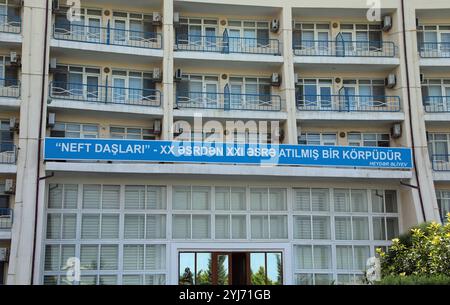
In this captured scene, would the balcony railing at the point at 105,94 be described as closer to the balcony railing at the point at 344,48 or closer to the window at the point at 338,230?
the balcony railing at the point at 344,48

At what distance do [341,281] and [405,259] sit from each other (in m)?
4.49

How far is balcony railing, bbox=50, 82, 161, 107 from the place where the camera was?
22.9m

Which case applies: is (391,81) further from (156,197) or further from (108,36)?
(108,36)

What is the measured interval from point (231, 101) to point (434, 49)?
350 inches

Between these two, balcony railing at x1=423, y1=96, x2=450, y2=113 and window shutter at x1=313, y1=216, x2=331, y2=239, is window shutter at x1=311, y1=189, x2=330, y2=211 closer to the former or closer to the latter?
window shutter at x1=313, y1=216, x2=331, y2=239

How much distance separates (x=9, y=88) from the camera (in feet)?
72.5

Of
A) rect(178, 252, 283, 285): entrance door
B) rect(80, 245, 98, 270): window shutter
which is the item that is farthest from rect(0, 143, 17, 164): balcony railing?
rect(178, 252, 283, 285): entrance door

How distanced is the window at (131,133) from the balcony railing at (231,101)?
173 centimetres

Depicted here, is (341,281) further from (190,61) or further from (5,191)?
(5,191)

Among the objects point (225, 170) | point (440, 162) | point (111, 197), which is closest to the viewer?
point (225, 170)

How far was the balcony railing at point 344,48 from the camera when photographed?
24.8m

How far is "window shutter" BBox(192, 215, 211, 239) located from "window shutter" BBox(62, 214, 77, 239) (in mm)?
4277

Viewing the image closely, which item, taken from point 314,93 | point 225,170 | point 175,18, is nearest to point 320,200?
point 225,170
